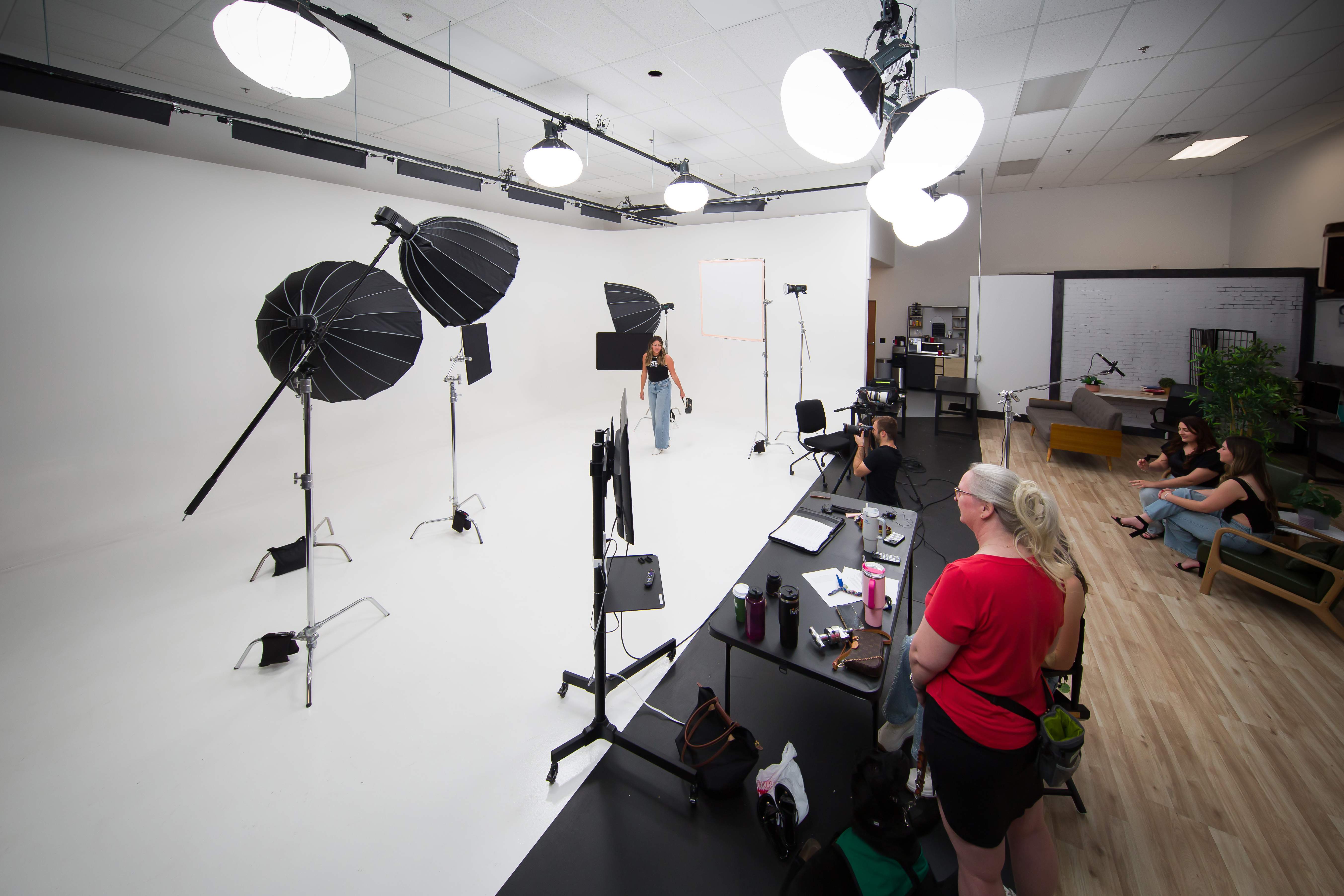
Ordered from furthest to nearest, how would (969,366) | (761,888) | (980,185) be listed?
(969,366) → (980,185) → (761,888)

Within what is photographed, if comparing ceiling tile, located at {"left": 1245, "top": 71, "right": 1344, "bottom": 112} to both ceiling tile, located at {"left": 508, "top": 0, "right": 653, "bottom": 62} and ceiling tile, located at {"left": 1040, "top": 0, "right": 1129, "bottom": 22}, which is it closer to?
ceiling tile, located at {"left": 1040, "top": 0, "right": 1129, "bottom": 22}

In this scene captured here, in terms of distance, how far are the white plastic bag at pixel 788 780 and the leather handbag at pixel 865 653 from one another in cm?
43

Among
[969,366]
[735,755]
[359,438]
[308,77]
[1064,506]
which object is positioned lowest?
[735,755]

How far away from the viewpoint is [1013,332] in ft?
29.5

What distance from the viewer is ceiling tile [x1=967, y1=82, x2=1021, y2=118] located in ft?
15.0

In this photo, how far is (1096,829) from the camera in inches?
81.5

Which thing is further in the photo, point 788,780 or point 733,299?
point 733,299

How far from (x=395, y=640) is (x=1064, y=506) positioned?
19.6ft

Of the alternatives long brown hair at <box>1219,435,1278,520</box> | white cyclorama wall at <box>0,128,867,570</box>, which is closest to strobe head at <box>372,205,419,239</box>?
white cyclorama wall at <box>0,128,867,570</box>

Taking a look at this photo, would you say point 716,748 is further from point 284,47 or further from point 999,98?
point 999,98

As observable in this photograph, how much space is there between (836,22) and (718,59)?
2.87ft

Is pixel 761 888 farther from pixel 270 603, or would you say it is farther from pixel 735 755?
pixel 270 603

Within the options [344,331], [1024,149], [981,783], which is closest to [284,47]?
[344,331]

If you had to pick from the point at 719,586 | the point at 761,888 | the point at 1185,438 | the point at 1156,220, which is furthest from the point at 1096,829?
the point at 1156,220
